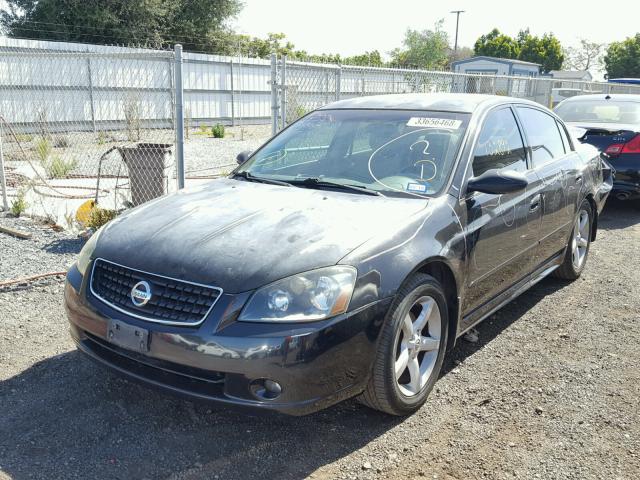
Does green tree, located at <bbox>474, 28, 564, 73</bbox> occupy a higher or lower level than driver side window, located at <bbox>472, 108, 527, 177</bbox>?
higher

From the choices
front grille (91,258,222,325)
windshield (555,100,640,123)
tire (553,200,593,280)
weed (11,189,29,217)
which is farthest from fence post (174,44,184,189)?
windshield (555,100,640,123)

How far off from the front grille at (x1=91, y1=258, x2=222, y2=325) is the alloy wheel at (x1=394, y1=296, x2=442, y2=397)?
1.02m

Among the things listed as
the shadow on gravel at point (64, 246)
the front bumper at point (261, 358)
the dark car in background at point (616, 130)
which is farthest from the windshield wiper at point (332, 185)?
the dark car in background at point (616, 130)

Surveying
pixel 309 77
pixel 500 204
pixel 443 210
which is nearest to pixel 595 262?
pixel 500 204

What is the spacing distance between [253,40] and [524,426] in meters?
36.3

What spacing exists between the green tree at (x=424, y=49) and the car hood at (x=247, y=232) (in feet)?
179

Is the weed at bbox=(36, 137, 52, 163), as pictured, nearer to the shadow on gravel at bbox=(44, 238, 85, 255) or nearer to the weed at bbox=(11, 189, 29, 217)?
the weed at bbox=(11, 189, 29, 217)

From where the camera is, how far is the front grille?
2.70 metres

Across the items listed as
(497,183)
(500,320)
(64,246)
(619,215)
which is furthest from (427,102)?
(619,215)

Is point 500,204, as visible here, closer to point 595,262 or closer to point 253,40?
point 595,262

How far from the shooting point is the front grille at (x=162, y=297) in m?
2.70

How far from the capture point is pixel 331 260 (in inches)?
110

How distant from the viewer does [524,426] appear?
3.17 metres

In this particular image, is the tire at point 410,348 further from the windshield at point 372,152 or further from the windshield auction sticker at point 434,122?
the windshield auction sticker at point 434,122
